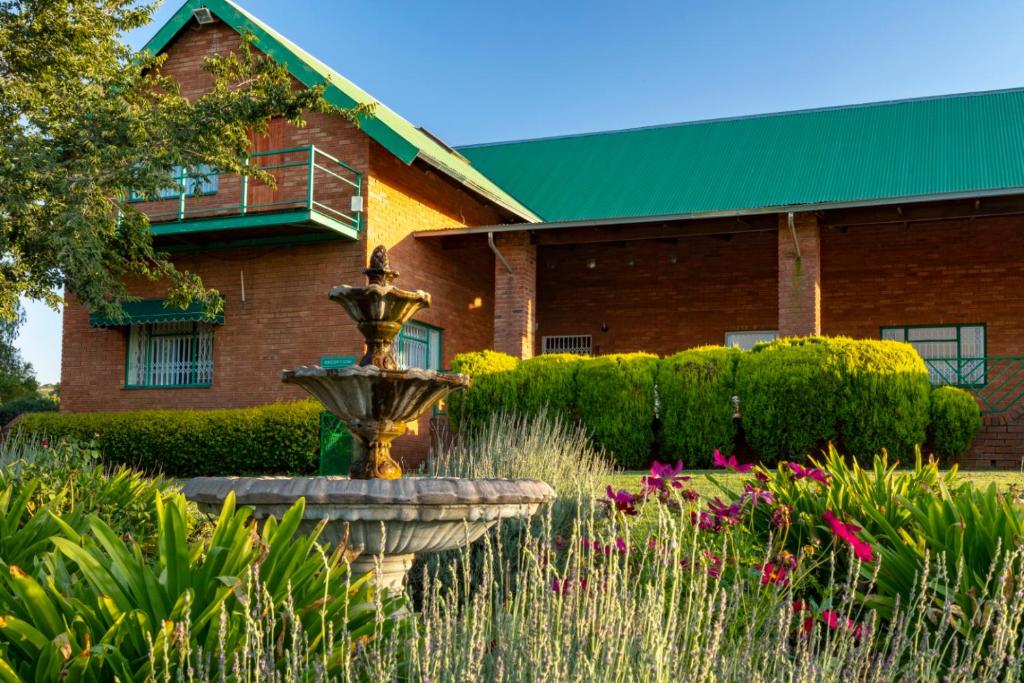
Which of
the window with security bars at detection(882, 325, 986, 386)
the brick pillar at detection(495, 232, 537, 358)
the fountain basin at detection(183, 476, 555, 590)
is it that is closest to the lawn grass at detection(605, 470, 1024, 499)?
the fountain basin at detection(183, 476, 555, 590)

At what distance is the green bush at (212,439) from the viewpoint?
51.2 ft

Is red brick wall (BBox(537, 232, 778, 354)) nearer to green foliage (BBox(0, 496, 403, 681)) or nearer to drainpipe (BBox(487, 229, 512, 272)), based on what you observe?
drainpipe (BBox(487, 229, 512, 272))

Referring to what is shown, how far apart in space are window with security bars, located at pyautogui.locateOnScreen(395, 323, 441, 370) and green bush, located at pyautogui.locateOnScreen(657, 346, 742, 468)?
5.45 meters

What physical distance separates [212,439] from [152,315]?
3780 mm

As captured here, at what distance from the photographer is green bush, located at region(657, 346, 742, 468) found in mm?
13906

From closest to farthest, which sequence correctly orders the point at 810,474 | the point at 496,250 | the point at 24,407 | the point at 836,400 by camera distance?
the point at 810,474
the point at 836,400
the point at 496,250
the point at 24,407

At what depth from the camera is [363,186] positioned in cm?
1734

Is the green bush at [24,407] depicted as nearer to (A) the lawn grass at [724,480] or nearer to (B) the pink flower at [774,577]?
(A) the lawn grass at [724,480]

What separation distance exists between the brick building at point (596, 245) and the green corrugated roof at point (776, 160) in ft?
0.23

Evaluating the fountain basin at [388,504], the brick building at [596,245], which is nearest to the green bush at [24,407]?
the brick building at [596,245]

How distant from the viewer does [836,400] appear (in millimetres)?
13312

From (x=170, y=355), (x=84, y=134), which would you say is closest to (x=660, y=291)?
(x=170, y=355)

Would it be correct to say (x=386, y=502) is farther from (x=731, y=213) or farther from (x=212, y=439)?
(x=731, y=213)

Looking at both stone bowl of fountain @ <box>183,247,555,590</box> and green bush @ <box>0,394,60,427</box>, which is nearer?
stone bowl of fountain @ <box>183,247,555,590</box>
